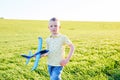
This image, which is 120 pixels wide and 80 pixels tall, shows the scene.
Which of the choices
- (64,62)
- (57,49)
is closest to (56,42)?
(57,49)

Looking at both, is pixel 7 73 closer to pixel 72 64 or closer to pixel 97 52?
pixel 72 64

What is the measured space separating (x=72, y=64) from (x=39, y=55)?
4.04 metres

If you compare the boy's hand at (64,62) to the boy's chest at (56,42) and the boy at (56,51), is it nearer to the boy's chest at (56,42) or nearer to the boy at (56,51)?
the boy at (56,51)

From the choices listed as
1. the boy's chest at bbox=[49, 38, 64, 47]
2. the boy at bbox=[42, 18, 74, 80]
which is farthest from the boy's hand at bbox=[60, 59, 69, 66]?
the boy's chest at bbox=[49, 38, 64, 47]

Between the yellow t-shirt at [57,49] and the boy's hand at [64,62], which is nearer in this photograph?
the boy's hand at [64,62]

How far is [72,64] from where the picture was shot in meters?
10.8

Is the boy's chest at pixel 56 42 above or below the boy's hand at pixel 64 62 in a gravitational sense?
above

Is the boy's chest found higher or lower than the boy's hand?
higher

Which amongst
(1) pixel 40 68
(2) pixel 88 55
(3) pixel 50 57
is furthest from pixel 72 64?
(3) pixel 50 57

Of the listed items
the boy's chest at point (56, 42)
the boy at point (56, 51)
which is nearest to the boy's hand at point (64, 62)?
the boy at point (56, 51)

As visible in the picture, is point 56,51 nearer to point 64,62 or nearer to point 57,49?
point 57,49

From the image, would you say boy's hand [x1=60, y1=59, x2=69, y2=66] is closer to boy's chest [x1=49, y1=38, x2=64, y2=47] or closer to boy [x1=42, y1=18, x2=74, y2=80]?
boy [x1=42, y1=18, x2=74, y2=80]

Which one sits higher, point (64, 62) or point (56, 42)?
point (56, 42)

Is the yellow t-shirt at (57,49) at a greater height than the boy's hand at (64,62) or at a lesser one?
greater
